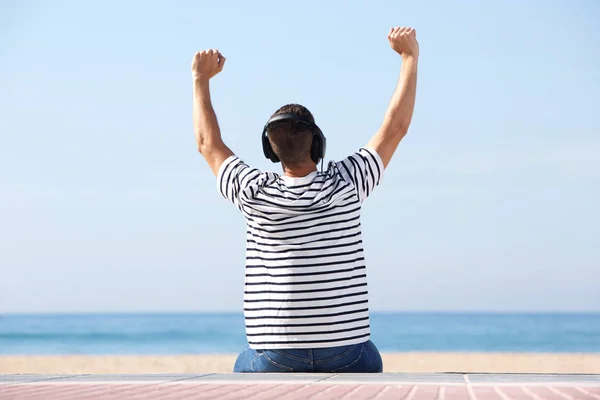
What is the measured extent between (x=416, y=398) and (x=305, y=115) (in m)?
1.29

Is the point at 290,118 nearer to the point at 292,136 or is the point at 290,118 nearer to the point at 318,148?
the point at 292,136

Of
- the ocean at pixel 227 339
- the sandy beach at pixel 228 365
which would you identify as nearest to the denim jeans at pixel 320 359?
the sandy beach at pixel 228 365

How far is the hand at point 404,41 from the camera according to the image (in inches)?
159

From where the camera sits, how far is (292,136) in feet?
11.7

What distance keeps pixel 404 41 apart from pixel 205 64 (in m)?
0.90

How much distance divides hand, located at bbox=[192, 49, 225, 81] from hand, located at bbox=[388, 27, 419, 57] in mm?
796

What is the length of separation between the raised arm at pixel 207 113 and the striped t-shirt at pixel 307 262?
28cm

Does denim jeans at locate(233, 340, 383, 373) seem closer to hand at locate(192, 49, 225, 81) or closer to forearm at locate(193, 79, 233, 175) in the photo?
forearm at locate(193, 79, 233, 175)

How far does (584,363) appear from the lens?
2203cm

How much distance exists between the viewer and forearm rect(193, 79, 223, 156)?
12.6ft

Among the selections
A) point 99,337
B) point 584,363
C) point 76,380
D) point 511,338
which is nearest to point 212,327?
point 99,337

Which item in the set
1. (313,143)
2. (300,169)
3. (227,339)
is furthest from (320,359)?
(227,339)

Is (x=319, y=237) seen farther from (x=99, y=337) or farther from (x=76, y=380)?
(x=99, y=337)

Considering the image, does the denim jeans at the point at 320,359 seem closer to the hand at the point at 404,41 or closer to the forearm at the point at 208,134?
the forearm at the point at 208,134
